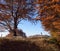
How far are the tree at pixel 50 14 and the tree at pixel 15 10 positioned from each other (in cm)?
956

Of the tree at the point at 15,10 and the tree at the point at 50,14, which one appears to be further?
the tree at the point at 15,10

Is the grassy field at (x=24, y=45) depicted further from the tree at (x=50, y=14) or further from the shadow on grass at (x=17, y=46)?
the tree at (x=50, y=14)

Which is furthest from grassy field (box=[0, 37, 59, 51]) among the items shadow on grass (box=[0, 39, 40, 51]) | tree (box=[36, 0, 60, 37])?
tree (box=[36, 0, 60, 37])

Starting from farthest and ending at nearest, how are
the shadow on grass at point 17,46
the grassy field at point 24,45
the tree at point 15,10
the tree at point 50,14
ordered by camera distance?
the tree at point 15,10 → the grassy field at point 24,45 → the shadow on grass at point 17,46 → the tree at point 50,14

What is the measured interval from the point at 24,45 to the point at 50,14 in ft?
16.9

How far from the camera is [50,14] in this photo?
2964cm

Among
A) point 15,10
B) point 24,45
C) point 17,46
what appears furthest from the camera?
point 15,10

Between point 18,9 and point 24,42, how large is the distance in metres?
10.6

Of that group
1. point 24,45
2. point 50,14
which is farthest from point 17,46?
point 50,14

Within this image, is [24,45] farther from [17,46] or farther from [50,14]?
[50,14]

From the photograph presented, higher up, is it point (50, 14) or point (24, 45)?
point (50, 14)

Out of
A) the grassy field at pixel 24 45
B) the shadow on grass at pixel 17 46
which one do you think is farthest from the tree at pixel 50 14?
the shadow on grass at pixel 17 46

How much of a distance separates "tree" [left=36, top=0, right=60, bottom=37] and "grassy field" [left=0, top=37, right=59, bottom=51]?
7.58ft

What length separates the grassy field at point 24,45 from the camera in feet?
96.6
